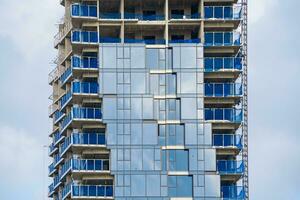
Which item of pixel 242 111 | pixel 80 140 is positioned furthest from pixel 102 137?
pixel 242 111

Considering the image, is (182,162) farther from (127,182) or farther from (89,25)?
(89,25)

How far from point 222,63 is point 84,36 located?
17173mm

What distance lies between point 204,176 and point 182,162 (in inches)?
123

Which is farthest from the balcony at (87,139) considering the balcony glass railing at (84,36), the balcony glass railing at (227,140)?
the balcony glass railing at (227,140)

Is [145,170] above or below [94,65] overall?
below

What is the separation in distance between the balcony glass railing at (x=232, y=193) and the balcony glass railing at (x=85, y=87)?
1951 cm

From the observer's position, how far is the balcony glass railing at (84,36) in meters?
199

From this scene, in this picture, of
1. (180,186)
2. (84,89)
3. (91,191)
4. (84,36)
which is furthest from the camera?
(84,36)

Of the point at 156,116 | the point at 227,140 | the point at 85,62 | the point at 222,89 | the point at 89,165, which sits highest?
the point at 85,62

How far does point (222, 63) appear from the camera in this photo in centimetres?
19950

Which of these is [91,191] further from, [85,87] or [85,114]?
[85,87]

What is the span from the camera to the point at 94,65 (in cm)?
19850

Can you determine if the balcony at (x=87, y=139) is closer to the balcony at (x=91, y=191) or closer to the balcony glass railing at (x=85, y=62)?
the balcony at (x=91, y=191)

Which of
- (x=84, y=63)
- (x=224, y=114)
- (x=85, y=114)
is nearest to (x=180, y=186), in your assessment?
(x=224, y=114)
